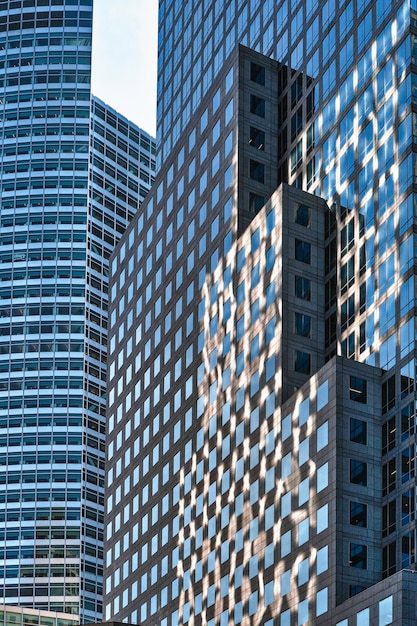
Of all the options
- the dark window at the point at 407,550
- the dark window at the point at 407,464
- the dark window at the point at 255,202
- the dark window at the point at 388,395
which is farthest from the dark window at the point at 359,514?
the dark window at the point at 255,202

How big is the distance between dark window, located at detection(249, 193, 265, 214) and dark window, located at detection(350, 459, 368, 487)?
3392cm

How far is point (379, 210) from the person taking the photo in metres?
97.4

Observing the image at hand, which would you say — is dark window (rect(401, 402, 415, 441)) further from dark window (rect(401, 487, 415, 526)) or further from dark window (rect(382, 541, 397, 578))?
dark window (rect(382, 541, 397, 578))

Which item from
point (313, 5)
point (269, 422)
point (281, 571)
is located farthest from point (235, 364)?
point (313, 5)

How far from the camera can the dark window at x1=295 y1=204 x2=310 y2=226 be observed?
108 metres

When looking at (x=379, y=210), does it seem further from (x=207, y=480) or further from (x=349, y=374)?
(x=207, y=480)

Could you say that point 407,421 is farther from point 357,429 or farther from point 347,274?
point 347,274

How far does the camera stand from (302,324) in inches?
4186

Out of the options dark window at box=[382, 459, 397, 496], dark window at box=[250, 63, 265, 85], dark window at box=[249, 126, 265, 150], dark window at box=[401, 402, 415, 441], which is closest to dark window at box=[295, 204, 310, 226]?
dark window at box=[249, 126, 265, 150]

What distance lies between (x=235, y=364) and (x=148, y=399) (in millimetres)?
26657

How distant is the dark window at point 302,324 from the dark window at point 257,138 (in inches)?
832

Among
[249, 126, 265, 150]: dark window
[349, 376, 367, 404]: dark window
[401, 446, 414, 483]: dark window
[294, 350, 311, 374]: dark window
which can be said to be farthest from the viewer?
[249, 126, 265, 150]: dark window

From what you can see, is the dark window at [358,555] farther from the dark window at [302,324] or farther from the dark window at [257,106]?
the dark window at [257,106]

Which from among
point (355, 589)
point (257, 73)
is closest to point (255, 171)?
point (257, 73)
